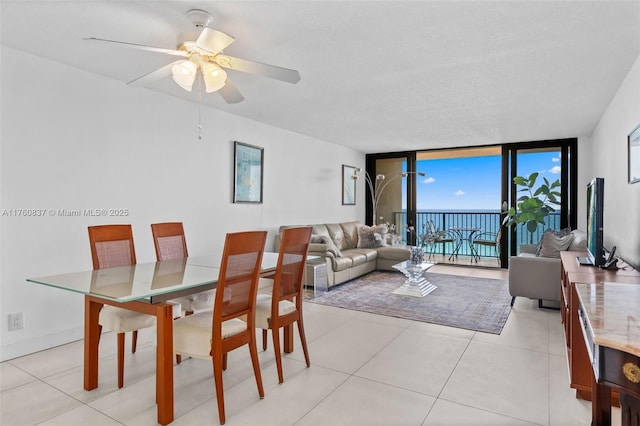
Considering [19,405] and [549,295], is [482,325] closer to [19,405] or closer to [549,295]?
[549,295]

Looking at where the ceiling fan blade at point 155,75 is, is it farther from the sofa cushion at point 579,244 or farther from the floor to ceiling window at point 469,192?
the sofa cushion at point 579,244

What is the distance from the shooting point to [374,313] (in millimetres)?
3979

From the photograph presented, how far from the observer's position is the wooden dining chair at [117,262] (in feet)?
7.56

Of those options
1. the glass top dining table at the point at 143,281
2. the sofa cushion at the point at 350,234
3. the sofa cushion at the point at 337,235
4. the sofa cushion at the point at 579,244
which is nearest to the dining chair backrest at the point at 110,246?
the glass top dining table at the point at 143,281

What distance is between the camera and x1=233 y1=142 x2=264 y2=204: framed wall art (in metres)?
4.82

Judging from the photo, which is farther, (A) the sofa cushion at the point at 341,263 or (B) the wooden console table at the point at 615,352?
(A) the sofa cushion at the point at 341,263

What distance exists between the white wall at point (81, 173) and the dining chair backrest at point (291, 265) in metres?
1.96

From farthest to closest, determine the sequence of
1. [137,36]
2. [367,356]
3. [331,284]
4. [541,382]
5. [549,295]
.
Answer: [331,284] → [549,295] → [367,356] → [137,36] → [541,382]

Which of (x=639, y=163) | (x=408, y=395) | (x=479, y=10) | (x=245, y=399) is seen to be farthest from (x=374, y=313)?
(x=479, y=10)

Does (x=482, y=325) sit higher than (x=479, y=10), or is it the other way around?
(x=479, y=10)

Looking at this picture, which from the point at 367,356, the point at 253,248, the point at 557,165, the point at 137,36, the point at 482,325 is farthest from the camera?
the point at 557,165

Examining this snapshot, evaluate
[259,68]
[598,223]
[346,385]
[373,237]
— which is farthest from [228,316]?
[373,237]

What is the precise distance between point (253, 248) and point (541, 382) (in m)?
2.09

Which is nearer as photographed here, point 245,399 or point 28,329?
point 245,399
